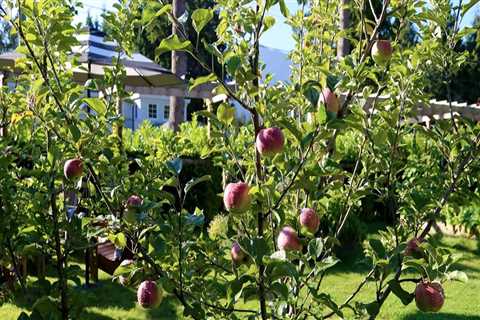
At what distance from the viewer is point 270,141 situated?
1.40m

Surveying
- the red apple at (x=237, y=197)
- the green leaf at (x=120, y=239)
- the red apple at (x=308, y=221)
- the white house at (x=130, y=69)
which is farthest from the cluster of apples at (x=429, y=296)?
the white house at (x=130, y=69)

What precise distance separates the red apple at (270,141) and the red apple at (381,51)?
52cm

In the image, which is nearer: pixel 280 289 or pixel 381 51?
pixel 280 289

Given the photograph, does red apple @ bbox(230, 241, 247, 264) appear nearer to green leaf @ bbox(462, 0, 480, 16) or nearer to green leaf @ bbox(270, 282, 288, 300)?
green leaf @ bbox(270, 282, 288, 300)

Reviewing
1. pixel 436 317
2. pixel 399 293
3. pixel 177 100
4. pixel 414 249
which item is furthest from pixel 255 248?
pixel 177 100

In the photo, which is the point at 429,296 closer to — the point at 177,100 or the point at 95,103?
the point at 95,103

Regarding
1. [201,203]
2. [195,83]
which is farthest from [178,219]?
[201,203]

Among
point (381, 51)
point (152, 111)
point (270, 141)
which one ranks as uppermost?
point (381, 51)

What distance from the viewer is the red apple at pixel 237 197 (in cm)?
146

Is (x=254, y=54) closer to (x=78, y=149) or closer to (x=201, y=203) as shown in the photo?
(x=78, y=149)

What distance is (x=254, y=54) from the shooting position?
4.88ft

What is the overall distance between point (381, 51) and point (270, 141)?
1.87 ft

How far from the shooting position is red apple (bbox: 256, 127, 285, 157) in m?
1.40

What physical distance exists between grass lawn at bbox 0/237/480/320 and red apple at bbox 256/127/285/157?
285 centimetres
